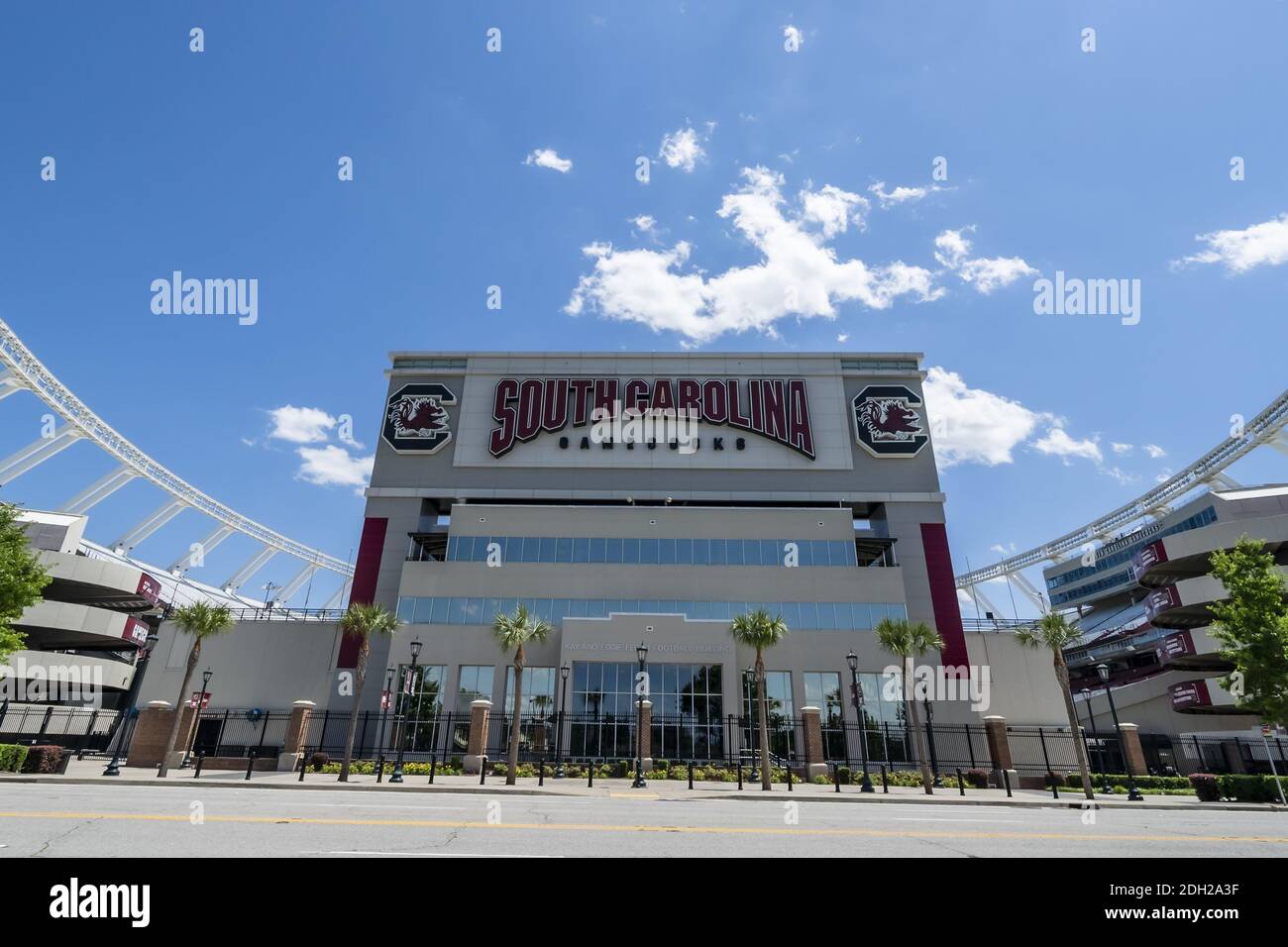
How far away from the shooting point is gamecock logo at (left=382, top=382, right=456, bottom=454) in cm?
5422

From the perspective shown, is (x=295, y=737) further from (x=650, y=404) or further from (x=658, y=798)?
(x=650, y=404)

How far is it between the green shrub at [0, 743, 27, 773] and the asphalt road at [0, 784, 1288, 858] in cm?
1249

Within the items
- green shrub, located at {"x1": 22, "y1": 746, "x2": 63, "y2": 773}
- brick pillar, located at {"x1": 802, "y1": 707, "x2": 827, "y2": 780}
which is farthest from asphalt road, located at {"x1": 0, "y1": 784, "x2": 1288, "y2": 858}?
brick pillar, located at {"x1": 802, "y1": 707, "x2": 827, "y2": 780}

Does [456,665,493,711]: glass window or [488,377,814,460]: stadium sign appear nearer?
[456,665,493,711]: glass window

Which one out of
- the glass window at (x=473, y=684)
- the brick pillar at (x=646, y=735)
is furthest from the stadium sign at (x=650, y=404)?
the brick pillar at (x=646, y=735)

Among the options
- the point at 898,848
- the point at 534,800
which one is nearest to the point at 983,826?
the point at 898,848

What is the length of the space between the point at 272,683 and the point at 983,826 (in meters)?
48.1

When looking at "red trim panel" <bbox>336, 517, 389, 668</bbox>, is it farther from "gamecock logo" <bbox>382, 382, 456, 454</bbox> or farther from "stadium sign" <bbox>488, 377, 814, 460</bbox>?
"stadium sign" <bbox>488, 377, 814, 460</bbox>

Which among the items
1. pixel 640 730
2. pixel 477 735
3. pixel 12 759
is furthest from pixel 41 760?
pixel 640 730

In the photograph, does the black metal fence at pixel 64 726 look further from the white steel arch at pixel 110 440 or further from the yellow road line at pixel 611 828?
the yellow road line at pixel 611 828

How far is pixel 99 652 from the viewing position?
63219 millimetres

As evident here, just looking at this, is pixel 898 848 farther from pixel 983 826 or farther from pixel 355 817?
pixel 355 817

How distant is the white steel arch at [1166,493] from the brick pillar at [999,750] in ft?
150

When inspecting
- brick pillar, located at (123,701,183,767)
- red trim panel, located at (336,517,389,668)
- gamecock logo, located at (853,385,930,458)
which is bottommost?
brick pillar, located at (123,701,183,767)
